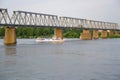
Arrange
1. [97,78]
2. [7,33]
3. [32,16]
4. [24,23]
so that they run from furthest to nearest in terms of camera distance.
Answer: [32,16] < [24,23] < [7,33] < [97,78]

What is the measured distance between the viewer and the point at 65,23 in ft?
574

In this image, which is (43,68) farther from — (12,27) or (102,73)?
(12,27)

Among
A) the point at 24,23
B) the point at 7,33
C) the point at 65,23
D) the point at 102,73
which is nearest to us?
the point at 102,73

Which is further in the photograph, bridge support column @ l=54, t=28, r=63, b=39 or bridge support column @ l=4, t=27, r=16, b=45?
bridge support column @ l=54, t=28, r=63, b=39

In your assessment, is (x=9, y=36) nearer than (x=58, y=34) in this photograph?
Yes

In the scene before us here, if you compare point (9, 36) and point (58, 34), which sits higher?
point (9, 36)

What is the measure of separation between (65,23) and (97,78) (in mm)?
144082

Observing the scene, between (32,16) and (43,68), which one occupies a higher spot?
(32,16)

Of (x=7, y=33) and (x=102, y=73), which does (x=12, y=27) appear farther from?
(x=102, y=73)

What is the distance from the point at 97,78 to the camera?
31281 millimetres

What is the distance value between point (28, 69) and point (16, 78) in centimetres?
597

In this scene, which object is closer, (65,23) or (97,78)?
(97,78)

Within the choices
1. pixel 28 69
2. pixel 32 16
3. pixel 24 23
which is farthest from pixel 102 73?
pixel 32 16

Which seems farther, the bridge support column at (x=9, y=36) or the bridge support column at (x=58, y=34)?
the bridge support column at (x=58, y=34)
